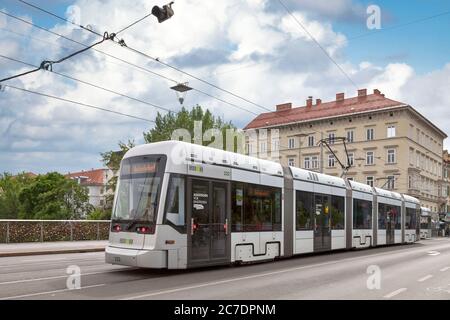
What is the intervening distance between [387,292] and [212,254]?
4759 mm

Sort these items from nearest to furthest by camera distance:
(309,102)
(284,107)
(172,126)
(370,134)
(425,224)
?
(425,224)
(172,126)
(370,134)
(309,102)
(284,107)

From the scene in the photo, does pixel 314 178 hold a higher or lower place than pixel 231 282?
higher

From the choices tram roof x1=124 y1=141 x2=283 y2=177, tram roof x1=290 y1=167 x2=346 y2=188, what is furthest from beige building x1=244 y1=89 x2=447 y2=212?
tram roof x1=124 y1=141 x2=283 y2=177

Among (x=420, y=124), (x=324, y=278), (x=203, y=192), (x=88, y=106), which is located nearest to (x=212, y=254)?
(x=203, y=192)

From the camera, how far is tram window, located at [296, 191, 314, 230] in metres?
18.5

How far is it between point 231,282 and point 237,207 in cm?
357

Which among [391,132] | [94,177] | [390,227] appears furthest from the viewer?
[94,177]

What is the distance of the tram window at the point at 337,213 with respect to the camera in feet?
70.3

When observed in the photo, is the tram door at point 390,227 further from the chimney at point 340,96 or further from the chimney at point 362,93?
the chimney at point 340,96

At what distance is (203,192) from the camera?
44.6 feet

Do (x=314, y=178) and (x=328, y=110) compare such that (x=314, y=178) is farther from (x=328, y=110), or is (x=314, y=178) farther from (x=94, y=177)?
(x=94, y=177)

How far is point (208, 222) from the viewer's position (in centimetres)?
1359

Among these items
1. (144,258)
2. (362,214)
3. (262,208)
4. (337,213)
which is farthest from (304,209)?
(144,258)
